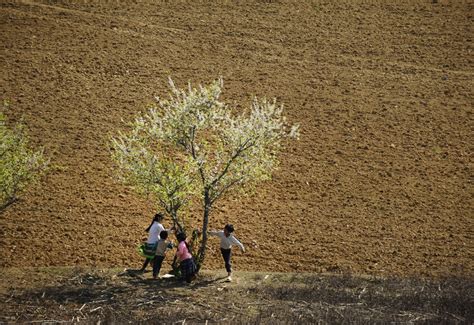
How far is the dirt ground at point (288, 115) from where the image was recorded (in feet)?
72.9

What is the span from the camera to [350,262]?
842 inches

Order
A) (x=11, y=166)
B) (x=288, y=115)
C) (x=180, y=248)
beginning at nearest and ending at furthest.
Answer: (x=180, y=248)
(x=11, y=166)
(x=288, y=115)

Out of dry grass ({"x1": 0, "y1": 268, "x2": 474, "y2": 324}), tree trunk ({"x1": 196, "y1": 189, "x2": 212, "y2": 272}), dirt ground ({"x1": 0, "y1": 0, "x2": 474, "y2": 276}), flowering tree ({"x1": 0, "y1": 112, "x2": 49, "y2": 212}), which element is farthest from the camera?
dirt ground ({"x1": 0, "y1": 0, "x2": 474, "y2": 276})

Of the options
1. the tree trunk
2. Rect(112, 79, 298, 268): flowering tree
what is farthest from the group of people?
Rect(112, 79, 298, 268): flowering tree

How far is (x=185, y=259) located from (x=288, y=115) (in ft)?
50.1

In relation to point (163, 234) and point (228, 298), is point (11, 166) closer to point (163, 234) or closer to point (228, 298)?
point (163, 234)

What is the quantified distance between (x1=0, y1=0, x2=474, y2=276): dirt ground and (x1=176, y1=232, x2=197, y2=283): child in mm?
3176

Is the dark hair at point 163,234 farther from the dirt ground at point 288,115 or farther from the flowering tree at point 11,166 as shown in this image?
the flowering tree at point 11,166

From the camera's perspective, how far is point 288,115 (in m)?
31.6

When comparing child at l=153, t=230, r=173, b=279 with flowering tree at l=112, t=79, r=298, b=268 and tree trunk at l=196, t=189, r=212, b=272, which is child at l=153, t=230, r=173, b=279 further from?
tree trunk at l=196, t=189, r=212, b=272

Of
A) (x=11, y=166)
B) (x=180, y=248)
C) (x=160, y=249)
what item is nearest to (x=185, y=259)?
(x=180, y=248)

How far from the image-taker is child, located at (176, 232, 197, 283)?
57.8 feet

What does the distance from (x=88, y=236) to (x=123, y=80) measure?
544 inches

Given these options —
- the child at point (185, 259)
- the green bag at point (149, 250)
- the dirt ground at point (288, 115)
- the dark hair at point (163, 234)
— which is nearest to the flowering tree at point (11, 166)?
the dirt ground at point (288, 115)
